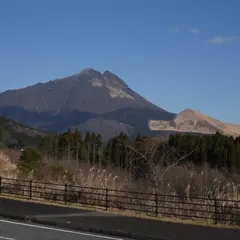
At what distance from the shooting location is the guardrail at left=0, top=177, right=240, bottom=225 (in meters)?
14.8

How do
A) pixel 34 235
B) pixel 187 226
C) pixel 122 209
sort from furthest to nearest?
pixel 122 209 < pixel 187 226 < pixel 34 235

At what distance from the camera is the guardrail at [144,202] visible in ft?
48.7

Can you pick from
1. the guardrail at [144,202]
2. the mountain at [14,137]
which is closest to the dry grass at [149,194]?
the guardrail at [144,202]

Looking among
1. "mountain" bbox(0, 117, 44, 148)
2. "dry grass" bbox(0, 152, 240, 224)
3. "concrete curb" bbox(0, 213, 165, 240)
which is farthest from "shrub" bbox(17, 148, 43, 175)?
"mountain" bbox(0, 117, 44, 148)

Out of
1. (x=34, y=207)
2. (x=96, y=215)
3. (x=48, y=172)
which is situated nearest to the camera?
(x=96, y=215)

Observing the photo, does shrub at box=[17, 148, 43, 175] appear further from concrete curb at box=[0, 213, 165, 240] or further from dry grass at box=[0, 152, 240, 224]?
concrete curb at box=[0, 213, 165, 240]

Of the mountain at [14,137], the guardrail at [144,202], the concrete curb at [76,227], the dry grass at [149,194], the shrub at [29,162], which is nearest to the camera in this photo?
the concrete curb at [76,227]

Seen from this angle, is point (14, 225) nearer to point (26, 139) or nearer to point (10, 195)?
point (10, 195)

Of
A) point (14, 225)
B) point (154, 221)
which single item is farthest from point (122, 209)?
point (14, 225)

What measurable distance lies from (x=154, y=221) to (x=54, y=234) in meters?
3.40

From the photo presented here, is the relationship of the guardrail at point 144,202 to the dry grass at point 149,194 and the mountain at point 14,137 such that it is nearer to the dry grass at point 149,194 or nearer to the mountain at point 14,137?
the dry grass at point 149,194

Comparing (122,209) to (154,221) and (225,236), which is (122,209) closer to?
(154,221)

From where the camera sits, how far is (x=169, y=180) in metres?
24.6

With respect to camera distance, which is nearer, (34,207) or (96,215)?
(96,215)
